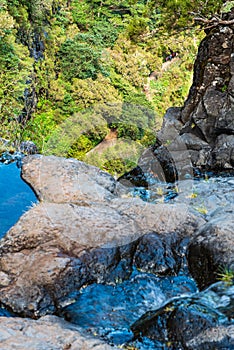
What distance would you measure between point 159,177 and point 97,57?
13773mm

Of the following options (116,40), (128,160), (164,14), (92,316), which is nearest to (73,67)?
(116,40)

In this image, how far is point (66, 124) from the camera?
1895 centimetres

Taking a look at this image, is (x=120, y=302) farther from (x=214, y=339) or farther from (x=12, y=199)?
(x=12, y=199)

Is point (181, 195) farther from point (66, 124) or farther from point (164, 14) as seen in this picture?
point (66, 124)

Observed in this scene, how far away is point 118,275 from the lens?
4230 mm

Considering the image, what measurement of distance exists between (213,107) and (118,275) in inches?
252

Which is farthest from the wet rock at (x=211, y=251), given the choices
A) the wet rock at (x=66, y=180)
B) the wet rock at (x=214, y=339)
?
the wet rock at (x=66, y=180)

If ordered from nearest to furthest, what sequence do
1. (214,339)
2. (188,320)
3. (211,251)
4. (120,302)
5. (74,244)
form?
(214,339), (188,320), (120,302), (211,251), (74,244)

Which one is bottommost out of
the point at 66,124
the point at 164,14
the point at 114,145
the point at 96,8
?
the point at 114,145

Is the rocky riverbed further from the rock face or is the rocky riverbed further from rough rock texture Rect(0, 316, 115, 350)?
the rock face

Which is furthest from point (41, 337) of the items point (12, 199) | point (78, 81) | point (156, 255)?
point (78, 81)

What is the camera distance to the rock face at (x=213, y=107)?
8930 millimetres

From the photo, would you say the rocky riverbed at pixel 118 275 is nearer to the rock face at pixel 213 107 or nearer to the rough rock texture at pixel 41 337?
the rough rock texture at pixel 41 337

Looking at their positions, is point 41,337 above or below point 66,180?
below
